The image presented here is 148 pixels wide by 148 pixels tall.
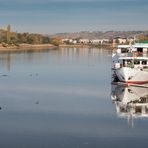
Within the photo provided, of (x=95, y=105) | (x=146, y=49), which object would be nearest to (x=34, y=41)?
(x=146, y=49)

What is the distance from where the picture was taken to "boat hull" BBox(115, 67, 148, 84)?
25578 mm

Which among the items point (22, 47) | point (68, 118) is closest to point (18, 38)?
point (22, 47)

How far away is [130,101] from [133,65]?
6393 mm

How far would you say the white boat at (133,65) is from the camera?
84.1ft

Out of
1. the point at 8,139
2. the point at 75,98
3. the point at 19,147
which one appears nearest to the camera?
the point at 19,147

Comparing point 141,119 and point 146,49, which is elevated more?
point 146,49

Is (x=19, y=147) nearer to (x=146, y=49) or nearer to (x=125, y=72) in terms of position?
(x=125, y=72)

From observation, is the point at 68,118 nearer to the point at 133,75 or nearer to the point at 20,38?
the point at 133,75

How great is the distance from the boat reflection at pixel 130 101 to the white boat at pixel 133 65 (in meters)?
0.59

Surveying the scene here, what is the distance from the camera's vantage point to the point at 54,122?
15219 mm

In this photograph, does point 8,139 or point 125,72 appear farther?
point 125,72

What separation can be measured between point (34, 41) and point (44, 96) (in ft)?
330

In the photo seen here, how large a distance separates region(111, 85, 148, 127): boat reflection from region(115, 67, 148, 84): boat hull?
501 millimetres

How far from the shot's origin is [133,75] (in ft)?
83.9
